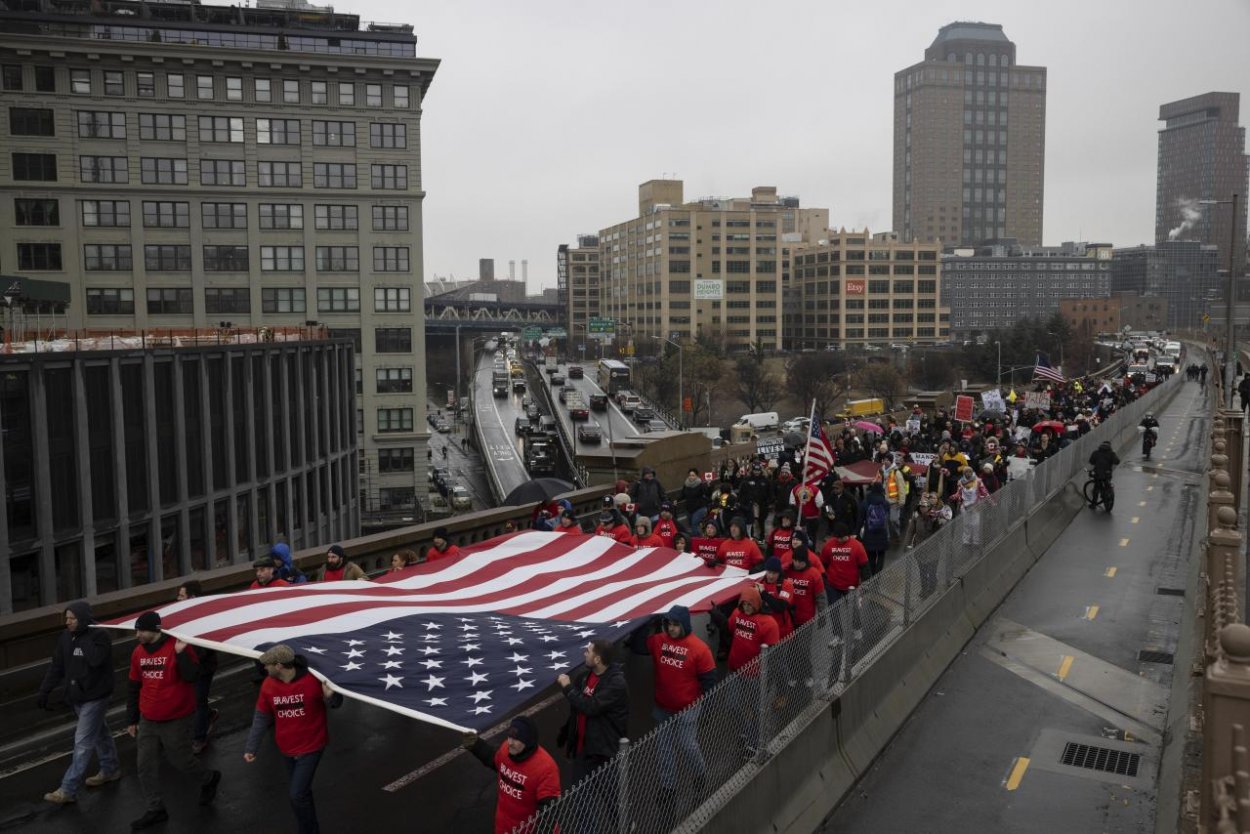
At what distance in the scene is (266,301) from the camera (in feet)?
241

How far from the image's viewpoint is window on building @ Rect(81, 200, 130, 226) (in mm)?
69000

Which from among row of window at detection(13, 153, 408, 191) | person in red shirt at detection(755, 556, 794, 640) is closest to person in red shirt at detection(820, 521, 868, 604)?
person in red shirt at detection(755, 556, 794, 640)

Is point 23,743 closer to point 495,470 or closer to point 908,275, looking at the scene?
point 495,470

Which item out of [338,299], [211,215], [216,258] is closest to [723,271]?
[338,299]

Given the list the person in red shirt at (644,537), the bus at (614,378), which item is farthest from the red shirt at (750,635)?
the bus at (614,378)

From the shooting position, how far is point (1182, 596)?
62.3ft

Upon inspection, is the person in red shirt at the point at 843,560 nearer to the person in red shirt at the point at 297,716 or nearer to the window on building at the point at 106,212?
the person in red shirt at the point at 297,716

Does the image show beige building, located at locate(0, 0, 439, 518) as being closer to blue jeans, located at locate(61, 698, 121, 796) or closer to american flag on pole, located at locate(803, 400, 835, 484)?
american flag on pole, located at locate(803, 400, 835, 484)

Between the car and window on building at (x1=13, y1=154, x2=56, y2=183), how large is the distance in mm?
33845

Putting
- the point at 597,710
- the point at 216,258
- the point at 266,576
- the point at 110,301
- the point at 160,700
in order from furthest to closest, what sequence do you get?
the point at 216,258 → the point at 110,301 → the point at 266,576 → the point at 160,700 → the point at 597,710

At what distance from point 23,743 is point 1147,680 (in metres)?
14.1

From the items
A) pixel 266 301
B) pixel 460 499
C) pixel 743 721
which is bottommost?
pixel 460 499

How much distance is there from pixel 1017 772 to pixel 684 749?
5404 mm

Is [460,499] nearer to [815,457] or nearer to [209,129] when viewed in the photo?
[209,129]
